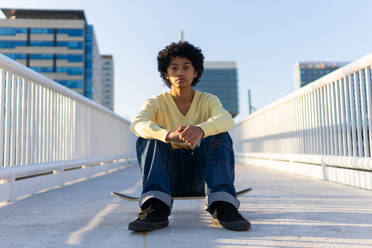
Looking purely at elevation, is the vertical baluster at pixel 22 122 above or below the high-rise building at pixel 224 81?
below

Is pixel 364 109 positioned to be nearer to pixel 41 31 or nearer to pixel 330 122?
pixel 330 122

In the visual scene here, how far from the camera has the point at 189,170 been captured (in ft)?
6.10

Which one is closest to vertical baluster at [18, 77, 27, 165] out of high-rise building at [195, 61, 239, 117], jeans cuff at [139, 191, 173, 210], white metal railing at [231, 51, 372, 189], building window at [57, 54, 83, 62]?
jeans cuff at [139, 191, 173, 210]

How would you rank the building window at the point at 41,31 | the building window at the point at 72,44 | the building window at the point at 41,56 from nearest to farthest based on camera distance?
the building window at the point at 41,31, the building window at the point at 41,56, the building window at the point at 72,44

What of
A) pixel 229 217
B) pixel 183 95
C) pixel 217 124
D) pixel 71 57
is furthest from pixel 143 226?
pixel 71 57

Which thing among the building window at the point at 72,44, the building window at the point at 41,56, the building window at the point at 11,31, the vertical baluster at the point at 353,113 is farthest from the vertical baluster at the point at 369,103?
the building window at the point at 11,31

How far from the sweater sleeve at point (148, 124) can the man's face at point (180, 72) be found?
185 millimetres

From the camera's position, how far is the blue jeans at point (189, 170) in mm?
1629

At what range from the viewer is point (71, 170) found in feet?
A: 13.6

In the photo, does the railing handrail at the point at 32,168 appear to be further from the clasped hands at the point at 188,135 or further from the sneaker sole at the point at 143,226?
the clasped hands at the point at 188,135

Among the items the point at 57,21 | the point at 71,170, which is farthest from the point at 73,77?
the point at 71,170

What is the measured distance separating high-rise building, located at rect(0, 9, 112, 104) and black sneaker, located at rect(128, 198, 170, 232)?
6842 cm

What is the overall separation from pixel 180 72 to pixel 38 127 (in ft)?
6.33

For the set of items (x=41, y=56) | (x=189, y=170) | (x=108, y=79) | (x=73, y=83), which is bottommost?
(x=189, y=170)
